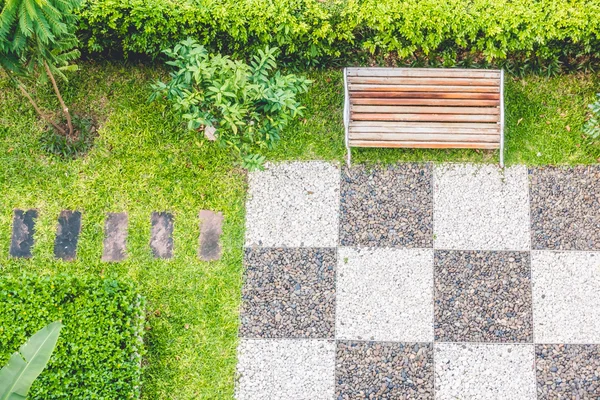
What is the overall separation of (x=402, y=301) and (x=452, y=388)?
2.77ft

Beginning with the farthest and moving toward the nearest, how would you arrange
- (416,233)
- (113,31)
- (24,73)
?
1. (416,233)
2. (113,31)
3. (24,73)

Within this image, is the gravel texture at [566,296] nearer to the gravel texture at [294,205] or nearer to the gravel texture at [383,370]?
the gravel texture at [383,370]

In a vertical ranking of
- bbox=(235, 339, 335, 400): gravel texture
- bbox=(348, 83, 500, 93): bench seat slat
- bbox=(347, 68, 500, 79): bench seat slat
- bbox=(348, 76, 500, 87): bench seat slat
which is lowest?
bbox=(235, 339, 335, 400): gravel texture

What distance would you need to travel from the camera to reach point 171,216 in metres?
5.26

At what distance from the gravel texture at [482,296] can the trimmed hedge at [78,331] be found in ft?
8.63

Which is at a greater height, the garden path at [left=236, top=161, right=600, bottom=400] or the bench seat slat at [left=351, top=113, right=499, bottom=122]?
the bench seat slat at [left=351, top=113, right=499, bottom=122]

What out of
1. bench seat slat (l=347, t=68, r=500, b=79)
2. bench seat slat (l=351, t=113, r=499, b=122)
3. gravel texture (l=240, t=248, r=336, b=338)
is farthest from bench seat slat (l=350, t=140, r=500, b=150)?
gravel texture (l=240, t=248, r=336, b=338)

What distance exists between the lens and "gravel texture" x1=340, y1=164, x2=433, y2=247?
5203mm

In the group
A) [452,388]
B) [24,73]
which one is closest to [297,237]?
[452,388]

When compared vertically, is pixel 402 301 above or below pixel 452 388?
above

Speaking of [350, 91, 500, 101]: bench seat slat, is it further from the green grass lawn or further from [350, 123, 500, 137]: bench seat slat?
the green grass lawn

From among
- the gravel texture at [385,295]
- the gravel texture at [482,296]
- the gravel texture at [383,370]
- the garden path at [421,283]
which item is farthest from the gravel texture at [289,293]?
the gravel texture at [482,296]

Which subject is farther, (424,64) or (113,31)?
(424,64)

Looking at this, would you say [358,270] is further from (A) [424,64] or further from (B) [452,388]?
(A) [424,64]
